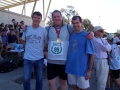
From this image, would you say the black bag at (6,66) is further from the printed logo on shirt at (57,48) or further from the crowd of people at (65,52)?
the printed logo on shirt at (57,48)

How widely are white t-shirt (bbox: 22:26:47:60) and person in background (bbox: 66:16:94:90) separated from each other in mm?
733

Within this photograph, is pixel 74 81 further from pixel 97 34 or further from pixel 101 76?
pixel 97 34

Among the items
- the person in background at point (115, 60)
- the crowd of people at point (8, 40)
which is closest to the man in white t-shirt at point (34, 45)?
the person in background at point (115, 60)

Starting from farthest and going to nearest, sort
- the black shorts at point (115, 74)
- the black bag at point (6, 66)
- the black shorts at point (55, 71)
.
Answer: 1. the black bag at point (6, 66)
2. the black shorts at point (115, 74)
3. the black shorts at point (55, 71)

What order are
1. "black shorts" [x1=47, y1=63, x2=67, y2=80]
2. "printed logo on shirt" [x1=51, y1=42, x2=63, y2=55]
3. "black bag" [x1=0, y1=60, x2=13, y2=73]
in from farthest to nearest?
1. "black bag" [x1=0, y1=60, x2=13, y2=73]
2. "black shorts" [x1=47, y1=63, x2=67, y2=80]
3. "printed logo on shirt" [x1=51, y1=42, x2=63, y2=55]

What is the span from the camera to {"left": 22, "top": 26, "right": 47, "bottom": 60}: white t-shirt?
3602 mm

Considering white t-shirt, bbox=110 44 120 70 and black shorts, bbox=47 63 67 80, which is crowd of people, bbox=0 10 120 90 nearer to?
black shorts, bbox=47 63 67 80

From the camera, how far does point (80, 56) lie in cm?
310

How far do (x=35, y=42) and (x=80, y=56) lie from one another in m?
1.05

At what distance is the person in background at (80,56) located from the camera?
→ 3.09 meters

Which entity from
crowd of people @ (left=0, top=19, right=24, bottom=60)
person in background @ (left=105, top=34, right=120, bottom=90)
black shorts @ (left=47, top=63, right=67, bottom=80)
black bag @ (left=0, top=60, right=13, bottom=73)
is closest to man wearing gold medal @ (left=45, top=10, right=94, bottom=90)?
black shorts @ (left=47, top=63, right=67, bottom=80)

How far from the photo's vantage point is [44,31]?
143 inches

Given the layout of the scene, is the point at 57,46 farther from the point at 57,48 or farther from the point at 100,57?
the point at 100,57

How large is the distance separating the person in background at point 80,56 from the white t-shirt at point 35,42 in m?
0.73
